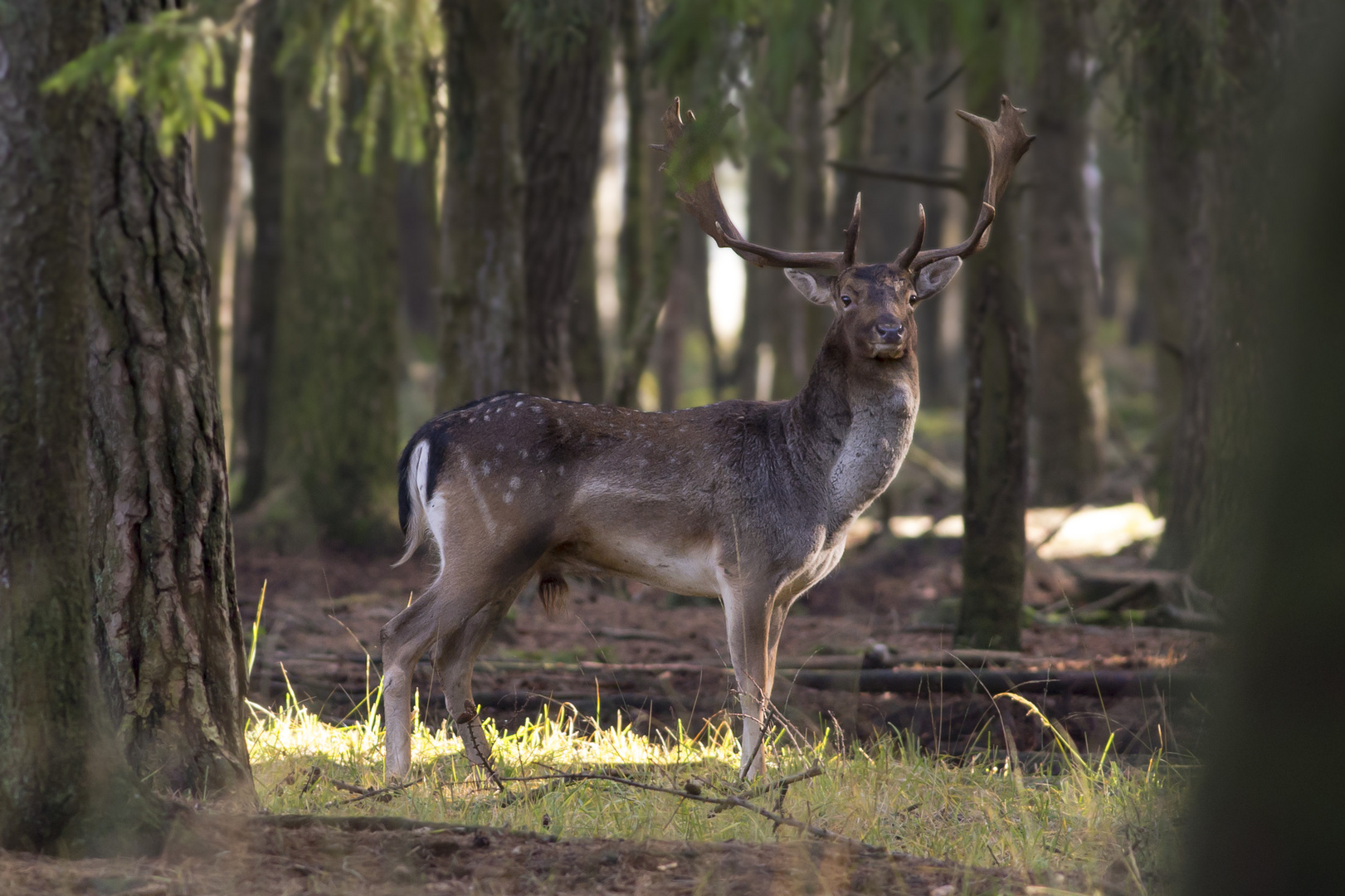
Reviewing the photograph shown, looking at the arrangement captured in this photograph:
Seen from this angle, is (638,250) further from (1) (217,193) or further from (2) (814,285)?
(2) (814,285)

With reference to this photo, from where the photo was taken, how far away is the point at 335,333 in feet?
39.1

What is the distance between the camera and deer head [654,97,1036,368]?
603 centimetres

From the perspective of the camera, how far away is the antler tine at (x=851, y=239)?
5820mm

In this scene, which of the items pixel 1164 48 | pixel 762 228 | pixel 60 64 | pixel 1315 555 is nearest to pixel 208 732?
pixel 60 64

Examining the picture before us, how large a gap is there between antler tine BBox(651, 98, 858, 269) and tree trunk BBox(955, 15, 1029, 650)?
1271 mm

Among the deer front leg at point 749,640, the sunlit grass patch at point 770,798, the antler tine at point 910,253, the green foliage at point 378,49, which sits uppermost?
the green foliage at point 378,49

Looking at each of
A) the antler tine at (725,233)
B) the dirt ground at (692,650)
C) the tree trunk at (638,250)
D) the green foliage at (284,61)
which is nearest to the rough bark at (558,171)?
the tree trunk at (638,250)

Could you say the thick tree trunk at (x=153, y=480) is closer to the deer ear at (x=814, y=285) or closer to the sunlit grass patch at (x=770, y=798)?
the sunlit grass patch at (x=770, y=798)

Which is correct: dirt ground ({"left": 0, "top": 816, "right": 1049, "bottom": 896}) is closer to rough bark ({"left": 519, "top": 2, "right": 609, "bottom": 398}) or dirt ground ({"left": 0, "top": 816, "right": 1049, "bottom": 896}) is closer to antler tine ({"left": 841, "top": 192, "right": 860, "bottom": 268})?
antler tine ({"left": 841, "top": 192, "right": 860, "bottom": 268})

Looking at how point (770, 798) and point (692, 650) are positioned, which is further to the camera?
point (692, 650)

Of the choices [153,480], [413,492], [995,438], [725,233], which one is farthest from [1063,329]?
[153,480]

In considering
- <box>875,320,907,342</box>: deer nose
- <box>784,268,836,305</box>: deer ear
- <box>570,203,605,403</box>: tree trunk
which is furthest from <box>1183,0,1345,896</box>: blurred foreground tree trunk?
<box>570,203,605,403</box>: tree trunk

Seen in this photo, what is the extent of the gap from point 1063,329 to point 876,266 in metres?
8.51

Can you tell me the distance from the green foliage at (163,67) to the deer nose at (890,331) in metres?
2.96
